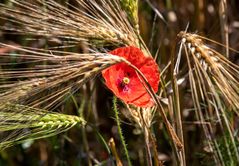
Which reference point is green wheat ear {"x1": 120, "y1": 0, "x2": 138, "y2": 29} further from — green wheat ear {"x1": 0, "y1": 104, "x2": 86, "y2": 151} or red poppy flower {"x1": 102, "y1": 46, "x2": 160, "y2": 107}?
green wheat ear {"x1": 0, "y1": 104, "x2": 86, "y2": 151}

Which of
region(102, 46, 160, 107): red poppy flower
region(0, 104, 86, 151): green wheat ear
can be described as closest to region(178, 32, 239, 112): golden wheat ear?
region(102, 46, 160, 107): red poppy flower

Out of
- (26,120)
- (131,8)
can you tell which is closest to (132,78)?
(131,8)

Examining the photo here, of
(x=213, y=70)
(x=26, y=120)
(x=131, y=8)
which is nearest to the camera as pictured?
(x=213, y=70)

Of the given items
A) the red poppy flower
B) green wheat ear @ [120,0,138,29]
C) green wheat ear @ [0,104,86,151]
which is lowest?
green wheat ear @ [0,104,86,151]

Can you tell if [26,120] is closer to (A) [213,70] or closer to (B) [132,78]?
(B) [132,78]

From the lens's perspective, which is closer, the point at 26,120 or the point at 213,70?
the point at 213,70

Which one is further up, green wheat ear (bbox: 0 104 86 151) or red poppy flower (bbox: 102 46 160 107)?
red poppy flower (bbox: 102 46 160 107)

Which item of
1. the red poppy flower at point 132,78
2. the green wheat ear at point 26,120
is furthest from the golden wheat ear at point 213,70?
the green wheat ear at point 26,120

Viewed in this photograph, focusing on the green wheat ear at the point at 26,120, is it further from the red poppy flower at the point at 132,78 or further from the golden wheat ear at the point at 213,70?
the golden wheat ear at the point at 213,70
